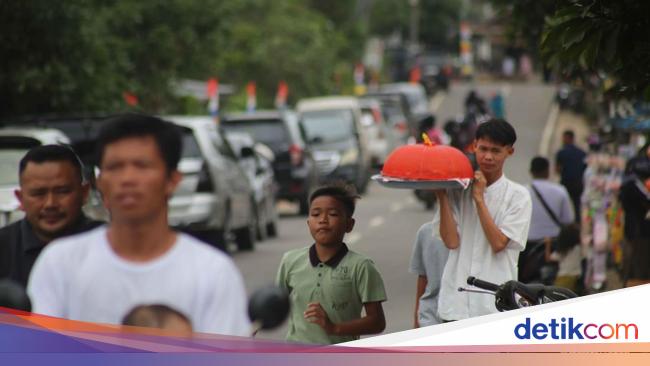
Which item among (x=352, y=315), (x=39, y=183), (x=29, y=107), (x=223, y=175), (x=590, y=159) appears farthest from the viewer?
(x=29, y=107)

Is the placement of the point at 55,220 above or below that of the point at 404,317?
above

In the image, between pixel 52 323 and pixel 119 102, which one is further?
pixel 119 102

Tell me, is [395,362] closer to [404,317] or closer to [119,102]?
[404,317]

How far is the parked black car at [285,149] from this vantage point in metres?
27.0

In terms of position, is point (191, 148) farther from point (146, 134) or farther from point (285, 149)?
point (146, 134)

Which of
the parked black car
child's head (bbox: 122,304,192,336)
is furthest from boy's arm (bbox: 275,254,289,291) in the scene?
the parked black car

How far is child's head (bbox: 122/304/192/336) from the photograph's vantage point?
13.6ft

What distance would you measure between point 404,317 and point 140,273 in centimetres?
326

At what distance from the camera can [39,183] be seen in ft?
17.2

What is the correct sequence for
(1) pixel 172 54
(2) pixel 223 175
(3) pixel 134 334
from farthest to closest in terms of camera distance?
1. (1) pixel 172 54
2. (2) pixel 223 175
3. (3) pixel 134 334

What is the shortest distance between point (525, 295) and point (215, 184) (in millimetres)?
11495

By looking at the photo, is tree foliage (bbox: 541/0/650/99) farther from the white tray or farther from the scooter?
the scooter

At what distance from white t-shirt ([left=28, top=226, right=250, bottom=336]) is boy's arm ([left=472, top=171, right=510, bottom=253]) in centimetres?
264

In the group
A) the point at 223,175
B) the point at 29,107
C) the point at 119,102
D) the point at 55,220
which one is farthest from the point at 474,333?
the point at 119,102
